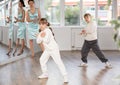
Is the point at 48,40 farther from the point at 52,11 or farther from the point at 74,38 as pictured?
the point at 52,11

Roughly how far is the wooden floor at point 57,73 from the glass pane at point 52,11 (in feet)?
8.73

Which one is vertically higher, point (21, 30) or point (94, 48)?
point (21, 30)

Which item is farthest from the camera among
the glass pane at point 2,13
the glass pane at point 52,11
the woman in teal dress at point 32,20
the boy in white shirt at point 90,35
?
the glass pane at point 52,11

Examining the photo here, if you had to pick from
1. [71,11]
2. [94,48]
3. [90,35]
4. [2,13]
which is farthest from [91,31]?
[71,11]

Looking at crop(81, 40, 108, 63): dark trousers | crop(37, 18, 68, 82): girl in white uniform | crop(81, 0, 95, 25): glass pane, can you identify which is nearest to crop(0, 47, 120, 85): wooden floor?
crop(81, 40, 108, 63): dark trousers

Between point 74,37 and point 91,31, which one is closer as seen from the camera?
point 91,31

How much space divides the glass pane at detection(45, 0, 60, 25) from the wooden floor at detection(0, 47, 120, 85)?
2.66m

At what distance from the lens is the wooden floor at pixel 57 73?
17.1 feet

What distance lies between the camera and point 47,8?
10.2m

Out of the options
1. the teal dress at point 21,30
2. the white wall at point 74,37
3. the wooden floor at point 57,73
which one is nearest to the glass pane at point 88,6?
the white wall at point 74,37

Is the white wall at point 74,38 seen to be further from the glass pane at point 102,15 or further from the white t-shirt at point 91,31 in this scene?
the white t-shirt at point 91,31

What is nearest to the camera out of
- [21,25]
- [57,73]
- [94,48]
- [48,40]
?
[48,40]

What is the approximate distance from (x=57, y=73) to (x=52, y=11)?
4555 mm

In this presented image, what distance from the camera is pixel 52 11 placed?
10.2 meters
